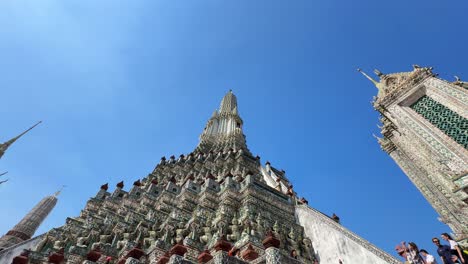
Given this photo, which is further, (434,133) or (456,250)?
(434,133)

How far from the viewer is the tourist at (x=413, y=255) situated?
20.1 feet

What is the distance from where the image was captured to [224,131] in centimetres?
3522

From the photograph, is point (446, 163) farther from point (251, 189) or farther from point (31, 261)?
point (31, 261)

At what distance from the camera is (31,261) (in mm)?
10531

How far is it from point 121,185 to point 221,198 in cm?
854

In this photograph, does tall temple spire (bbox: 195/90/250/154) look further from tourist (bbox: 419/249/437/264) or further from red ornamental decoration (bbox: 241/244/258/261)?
tourist (bbox: 419/249/437/264)

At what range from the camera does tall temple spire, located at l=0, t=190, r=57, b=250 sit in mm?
30770

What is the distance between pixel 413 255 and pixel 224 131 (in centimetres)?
2955

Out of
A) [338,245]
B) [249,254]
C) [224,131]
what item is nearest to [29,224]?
[224,131]

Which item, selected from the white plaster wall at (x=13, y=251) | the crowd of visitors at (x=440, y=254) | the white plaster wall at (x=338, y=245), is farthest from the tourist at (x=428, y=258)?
the white plaster wall at (x=13, y=251)

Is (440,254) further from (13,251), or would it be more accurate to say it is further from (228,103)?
(228,103)

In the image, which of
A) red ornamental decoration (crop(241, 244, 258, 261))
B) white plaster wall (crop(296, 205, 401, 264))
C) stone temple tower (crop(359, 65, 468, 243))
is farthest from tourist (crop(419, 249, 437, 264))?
stone temple tower (crop(359, 65, 468, 243))

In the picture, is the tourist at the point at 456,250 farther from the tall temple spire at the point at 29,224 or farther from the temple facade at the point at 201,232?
the tall temple spire at the point at 29,224

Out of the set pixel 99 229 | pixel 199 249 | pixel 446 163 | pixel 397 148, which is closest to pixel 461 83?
pixel 446 163
